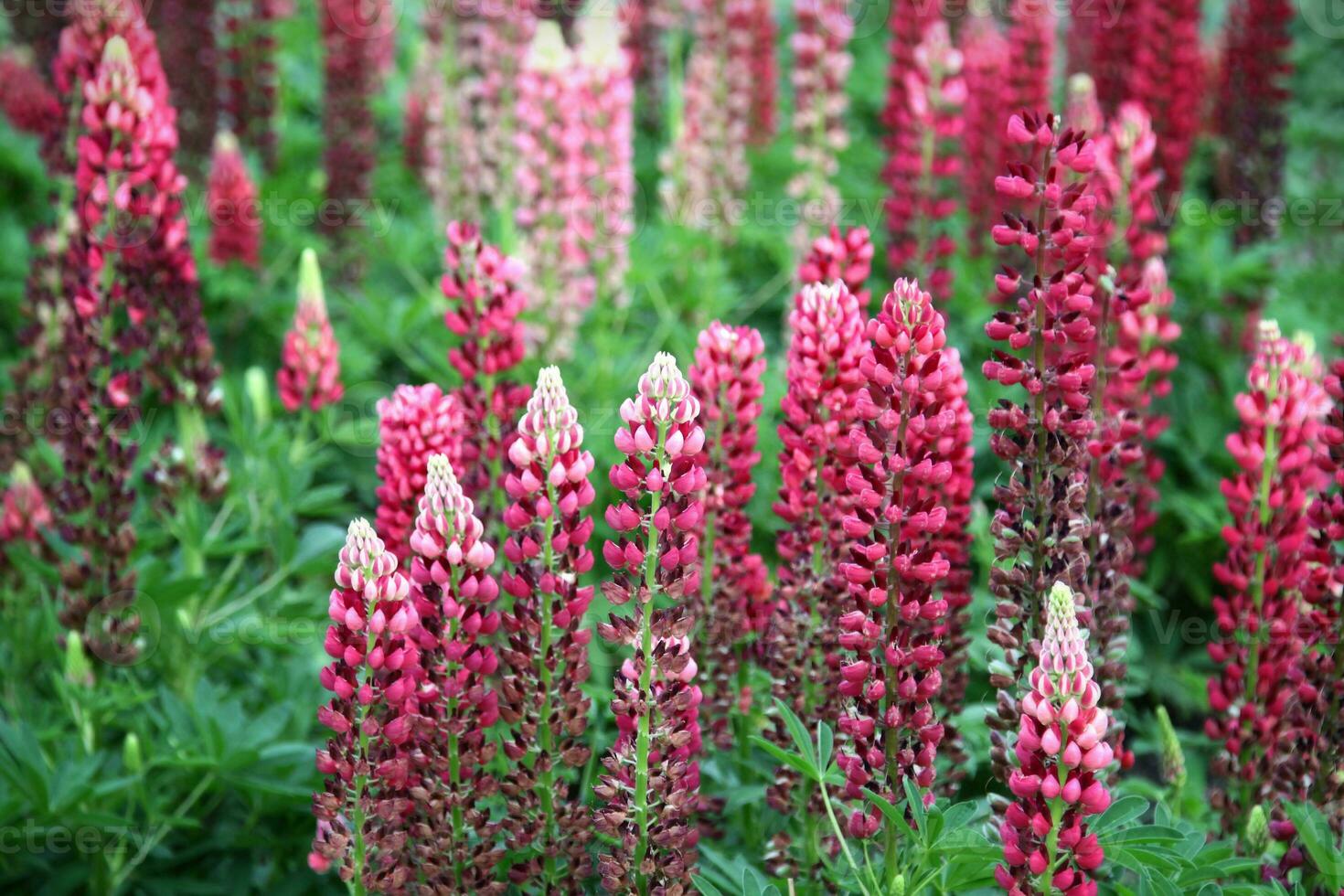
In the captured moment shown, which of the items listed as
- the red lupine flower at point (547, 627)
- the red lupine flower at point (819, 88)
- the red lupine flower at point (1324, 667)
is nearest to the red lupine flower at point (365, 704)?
the red lupine flower at point (547, 627)

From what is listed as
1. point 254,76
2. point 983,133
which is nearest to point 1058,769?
point 983,133

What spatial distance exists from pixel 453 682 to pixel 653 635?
1.17 feet

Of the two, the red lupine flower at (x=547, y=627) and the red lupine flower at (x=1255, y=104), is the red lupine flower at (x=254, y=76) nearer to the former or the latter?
the red lupine flower at (x=1255, y=104)

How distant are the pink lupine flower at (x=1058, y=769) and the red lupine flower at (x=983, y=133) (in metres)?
3.99

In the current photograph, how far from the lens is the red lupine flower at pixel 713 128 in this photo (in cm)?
598

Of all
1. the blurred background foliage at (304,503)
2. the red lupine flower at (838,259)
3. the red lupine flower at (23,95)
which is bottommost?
the blurred background foliage at (304,503)

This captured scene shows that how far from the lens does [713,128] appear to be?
20.3ft

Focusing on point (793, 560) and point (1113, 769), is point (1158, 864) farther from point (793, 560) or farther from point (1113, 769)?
point (793, 560)

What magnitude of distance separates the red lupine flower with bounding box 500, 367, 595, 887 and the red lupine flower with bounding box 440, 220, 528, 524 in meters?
0.54

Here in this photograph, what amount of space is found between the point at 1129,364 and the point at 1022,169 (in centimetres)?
75

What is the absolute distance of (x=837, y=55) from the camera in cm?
552

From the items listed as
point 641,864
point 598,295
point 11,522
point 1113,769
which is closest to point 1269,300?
point 598,295

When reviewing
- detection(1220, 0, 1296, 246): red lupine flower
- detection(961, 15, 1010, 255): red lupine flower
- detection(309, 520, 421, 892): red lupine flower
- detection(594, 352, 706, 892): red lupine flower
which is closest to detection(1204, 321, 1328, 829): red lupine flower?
detection(594, 352, 706, 892): red lupine flower

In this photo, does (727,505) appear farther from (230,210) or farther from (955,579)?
(230,210)
